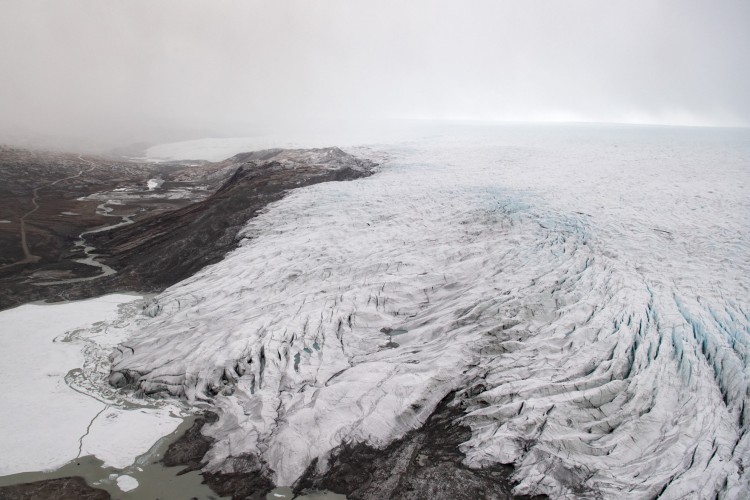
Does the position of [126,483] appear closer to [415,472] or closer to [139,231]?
[415,472]

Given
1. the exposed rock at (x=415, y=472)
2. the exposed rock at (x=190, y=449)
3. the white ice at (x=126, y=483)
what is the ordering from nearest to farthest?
1. the exposed rock at (x=415, y=472)
2. the white ice at (x=126, y=483)
3. the exposed rock at (x=190, y=449)

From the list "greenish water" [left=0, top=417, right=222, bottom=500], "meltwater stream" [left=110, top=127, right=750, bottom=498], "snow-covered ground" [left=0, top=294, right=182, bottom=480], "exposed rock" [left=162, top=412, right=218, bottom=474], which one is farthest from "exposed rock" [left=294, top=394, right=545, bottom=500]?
"snow-covered ground" [left=0, top=294, right=182, bottom=480]

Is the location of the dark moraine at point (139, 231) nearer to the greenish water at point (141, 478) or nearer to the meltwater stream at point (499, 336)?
the meltwater stream at point (499, 336)

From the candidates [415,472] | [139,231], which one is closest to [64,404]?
[415,472]

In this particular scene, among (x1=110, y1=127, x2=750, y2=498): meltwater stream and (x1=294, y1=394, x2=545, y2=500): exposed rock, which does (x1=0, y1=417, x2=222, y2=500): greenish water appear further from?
(x1=294, y1=394, x2=545, y2=500): exposed rock

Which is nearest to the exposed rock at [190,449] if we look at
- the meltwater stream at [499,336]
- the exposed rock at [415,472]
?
the meltwater stream at [499,336]

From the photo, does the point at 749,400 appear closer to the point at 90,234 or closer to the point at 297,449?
the point at 297,449

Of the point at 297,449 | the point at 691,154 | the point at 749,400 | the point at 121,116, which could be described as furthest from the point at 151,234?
the point at 121,116
